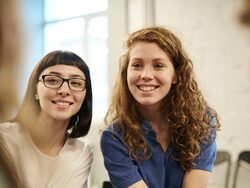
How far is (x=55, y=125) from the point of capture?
40 cm

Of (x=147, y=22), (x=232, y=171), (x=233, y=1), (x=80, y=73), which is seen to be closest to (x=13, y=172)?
(x=80, y=73)

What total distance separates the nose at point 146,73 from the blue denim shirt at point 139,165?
0.13 metres

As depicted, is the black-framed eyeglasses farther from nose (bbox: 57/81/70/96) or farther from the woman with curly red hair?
the woman with curly red hair

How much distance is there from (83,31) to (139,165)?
0.35 m

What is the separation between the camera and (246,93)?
37.1 inches

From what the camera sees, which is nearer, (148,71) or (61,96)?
(61,96)

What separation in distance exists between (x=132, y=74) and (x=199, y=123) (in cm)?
17

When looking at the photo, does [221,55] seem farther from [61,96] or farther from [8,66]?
[8,66]

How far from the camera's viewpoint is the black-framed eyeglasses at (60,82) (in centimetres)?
38

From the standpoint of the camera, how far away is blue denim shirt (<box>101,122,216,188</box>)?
0.58 meters

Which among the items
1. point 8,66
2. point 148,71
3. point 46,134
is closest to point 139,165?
point 148,71

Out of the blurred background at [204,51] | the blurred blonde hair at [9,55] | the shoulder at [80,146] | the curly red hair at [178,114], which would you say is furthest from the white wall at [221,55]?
the blurred blonde hair at [9,55]

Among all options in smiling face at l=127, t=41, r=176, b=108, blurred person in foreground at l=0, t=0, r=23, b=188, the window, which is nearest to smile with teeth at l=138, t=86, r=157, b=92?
smiling face at l=127, t=41, r=176, b=108

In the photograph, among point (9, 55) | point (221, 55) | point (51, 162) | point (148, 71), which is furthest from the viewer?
point (221, 55)
